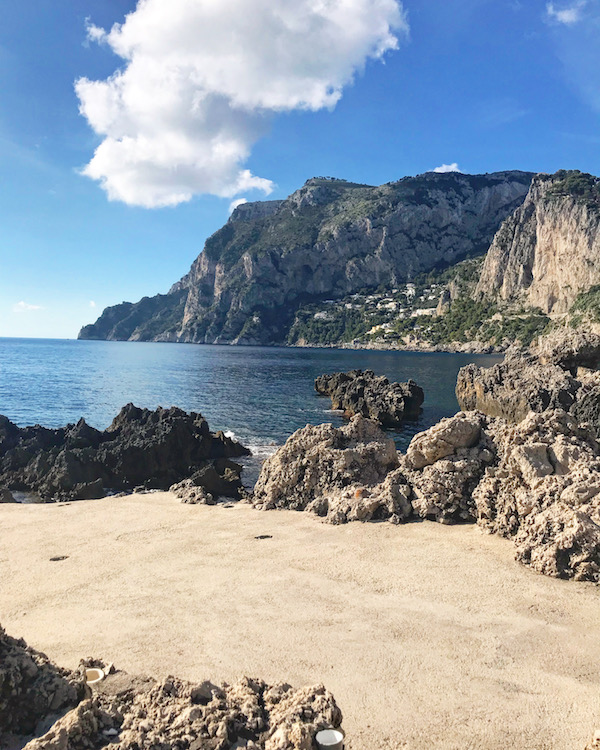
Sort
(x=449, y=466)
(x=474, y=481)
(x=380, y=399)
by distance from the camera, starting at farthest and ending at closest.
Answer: (x=380, y=399), (x=449, y=466), (x=474, y=481)

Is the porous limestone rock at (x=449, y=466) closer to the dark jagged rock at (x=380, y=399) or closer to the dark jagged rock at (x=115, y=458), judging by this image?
the dark jagged rock at (x=115, y=458)

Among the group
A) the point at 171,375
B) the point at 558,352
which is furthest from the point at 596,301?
the point at 171,375

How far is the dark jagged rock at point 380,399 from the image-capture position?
40.3 meters

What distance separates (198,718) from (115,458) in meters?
18.9

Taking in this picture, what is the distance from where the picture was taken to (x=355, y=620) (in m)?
7.02

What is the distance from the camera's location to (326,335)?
187875 millimetres

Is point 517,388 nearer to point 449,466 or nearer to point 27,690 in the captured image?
point 449,466

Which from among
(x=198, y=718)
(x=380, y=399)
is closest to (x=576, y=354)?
(x=380, y=399)

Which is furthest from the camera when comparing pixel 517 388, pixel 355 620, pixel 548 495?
pixel 517 388

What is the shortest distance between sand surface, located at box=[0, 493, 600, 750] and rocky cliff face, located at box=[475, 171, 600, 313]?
133 m

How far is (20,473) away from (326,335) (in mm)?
169078

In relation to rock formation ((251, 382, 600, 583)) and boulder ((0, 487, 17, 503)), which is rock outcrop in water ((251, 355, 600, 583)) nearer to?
rock formation ((251, 382, 600, 583))

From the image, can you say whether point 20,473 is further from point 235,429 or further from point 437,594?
point 437,594

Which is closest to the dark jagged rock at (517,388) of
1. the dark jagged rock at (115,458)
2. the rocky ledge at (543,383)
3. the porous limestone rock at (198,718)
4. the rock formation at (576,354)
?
the rocky ledge at (543,383)
